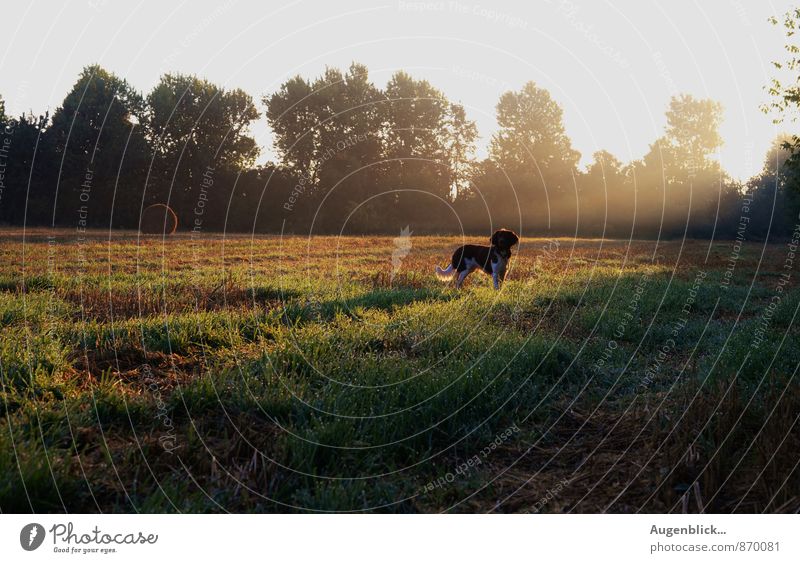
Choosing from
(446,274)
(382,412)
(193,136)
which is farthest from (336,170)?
(382,412)

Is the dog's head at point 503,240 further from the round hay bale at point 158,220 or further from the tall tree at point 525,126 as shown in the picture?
the round hay bale at point 158,220

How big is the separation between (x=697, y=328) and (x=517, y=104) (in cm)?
2775

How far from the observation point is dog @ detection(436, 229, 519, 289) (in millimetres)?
12695

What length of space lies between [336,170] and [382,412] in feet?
123

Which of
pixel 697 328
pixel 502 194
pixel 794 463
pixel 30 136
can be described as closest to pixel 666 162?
pixel 502 194

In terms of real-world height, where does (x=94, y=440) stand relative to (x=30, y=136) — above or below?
below
